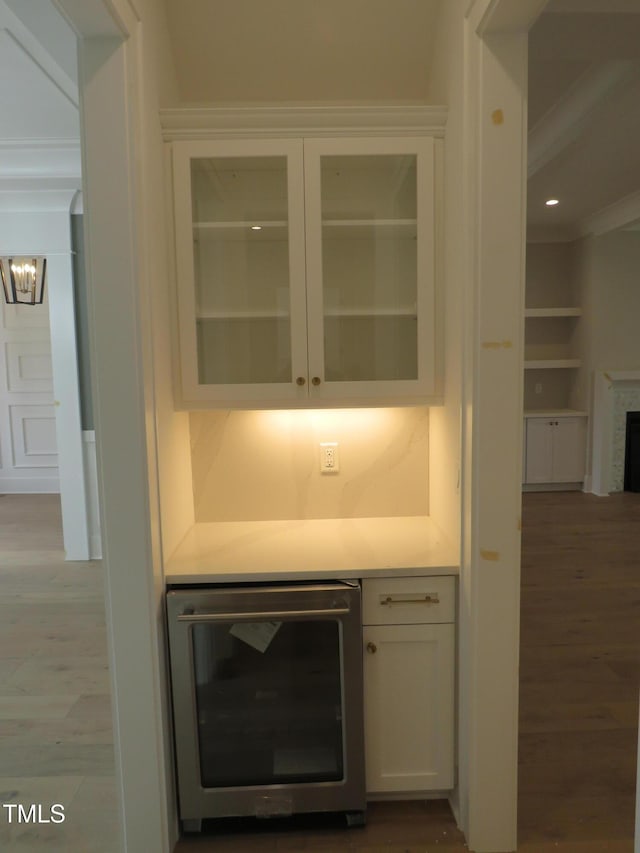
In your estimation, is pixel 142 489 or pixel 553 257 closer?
pixel 142 489

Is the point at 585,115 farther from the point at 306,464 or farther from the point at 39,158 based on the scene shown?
the point at 39,158

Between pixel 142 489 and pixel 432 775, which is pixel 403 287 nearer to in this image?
pixel 142 489

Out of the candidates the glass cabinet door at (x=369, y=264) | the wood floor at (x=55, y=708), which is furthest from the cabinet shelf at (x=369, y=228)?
the wood floor at (x=55, y=708)

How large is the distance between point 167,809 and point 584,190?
18.0ft

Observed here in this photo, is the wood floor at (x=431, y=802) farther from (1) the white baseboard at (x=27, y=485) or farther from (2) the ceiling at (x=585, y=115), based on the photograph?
(2) the ceiling at (x=585, y=115)

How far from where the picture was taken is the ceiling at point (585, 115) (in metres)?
2.02

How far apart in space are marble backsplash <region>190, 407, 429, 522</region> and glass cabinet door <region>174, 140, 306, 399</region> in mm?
331

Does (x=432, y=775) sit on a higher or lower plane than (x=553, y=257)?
lower

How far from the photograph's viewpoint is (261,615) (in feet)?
5.61

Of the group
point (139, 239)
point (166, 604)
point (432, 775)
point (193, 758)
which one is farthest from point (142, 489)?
point (432, 775)

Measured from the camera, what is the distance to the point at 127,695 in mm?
1620

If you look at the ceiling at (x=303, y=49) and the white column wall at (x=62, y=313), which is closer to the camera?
the ceiling at (x=303, y=49)

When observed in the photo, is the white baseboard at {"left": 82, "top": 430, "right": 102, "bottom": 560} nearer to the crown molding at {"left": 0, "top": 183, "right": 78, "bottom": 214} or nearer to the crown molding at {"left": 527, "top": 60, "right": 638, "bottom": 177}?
the crown molding at {"left": 0, "top": 183, "right": 78, "bottom": 214}

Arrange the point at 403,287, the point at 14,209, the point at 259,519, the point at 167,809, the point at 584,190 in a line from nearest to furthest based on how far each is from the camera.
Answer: the point at 167,809 < the point at 403,287 < the point at 259,519 < the point at 14,209 < the point at 584,190
